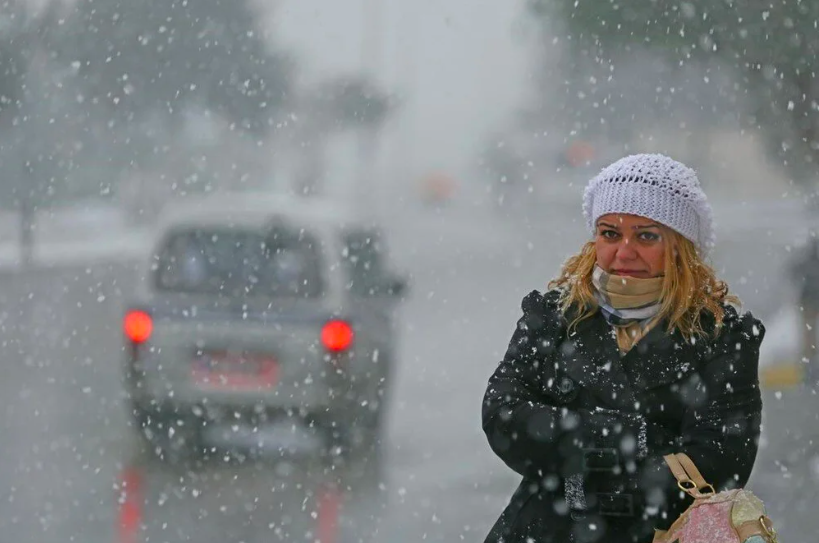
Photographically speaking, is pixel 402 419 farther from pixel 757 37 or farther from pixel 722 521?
pixel 722 521

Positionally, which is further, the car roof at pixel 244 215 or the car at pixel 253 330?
the car roof at pixel 244 215

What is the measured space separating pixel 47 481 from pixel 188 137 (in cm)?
4645

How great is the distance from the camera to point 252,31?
118 feet

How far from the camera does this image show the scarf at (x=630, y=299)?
266 centimetres

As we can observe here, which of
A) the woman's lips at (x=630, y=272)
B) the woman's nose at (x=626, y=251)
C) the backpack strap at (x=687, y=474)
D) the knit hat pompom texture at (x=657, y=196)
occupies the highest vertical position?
the knit hat pompom texture at (x=657, y=196)

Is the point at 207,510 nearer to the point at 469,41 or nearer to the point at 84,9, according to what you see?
the point at 84,9

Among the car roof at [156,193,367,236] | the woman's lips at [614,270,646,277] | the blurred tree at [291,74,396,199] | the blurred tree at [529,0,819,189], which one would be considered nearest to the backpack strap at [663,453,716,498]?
the woman's lips at [614,270,646,277]

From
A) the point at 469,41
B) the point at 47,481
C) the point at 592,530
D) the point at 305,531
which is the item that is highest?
the point at 469,41

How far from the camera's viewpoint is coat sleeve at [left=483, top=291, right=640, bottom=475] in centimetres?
258

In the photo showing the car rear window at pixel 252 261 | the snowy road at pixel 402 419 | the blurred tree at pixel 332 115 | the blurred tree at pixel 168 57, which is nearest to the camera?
the snowy road at pixel 402 419

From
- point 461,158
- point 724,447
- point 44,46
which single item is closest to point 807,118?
point 724,447

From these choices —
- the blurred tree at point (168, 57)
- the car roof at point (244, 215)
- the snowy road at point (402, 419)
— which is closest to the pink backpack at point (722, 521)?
the snowy road at point (402, 419)

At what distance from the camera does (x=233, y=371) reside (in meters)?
7.84

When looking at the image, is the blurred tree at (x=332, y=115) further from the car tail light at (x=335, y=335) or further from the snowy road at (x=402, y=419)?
the car tail light at (x=335, y=335)
